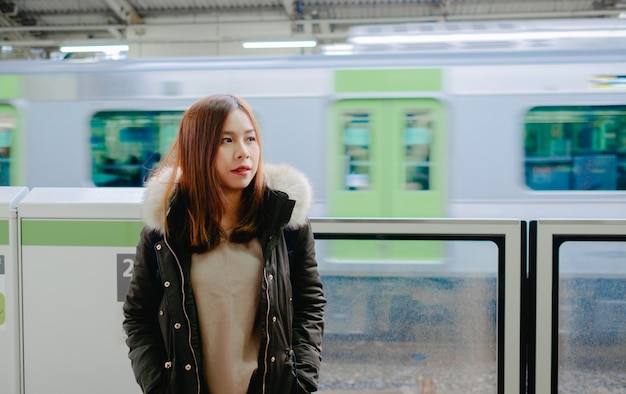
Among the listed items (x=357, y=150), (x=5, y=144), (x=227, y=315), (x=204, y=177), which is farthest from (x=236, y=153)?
(x=5, y=144)

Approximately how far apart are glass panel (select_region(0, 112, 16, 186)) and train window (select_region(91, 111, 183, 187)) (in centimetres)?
89

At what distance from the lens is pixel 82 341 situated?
2.66 meters

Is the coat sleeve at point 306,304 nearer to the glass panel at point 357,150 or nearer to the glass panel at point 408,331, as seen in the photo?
the glass panel at point 408,331

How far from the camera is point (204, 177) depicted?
5.73 feet

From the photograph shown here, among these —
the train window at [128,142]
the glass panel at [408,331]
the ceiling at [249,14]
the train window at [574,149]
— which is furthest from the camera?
the ceiling at [249,14]

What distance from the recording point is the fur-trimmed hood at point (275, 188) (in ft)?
5.81

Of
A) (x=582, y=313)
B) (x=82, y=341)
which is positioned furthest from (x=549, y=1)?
(x=82, y=341)

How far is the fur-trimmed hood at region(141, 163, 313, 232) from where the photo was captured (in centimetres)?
177

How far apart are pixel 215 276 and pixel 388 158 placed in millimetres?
4445

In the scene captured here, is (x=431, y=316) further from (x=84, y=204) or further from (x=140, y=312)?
(x=84, y=204)

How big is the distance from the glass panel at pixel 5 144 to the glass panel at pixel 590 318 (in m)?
5.75

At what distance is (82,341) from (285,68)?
392cm

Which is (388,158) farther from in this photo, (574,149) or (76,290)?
(76,290)

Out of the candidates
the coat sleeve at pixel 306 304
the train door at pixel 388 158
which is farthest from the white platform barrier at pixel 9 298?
the train door at pixel 388 158
